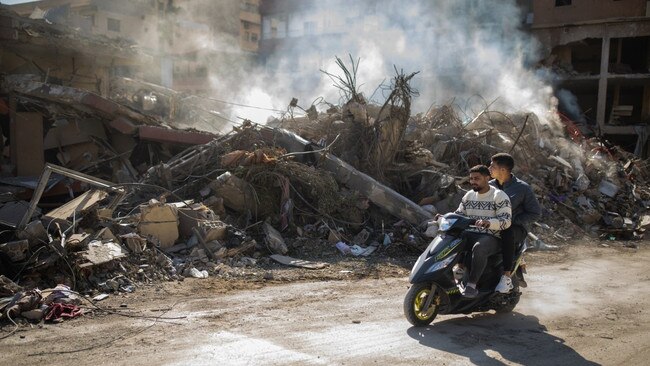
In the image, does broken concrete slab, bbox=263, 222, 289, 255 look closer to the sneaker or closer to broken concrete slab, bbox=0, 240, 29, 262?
broken concrete slab, bbox=0, 240, 29, 262

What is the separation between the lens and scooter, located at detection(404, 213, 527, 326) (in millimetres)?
5250

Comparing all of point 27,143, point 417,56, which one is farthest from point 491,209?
point 417,56

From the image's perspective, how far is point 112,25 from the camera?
39.0m

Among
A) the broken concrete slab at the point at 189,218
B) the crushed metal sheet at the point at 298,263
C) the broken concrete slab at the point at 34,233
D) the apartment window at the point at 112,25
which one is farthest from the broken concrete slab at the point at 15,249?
the apartment window at the point at 112,25

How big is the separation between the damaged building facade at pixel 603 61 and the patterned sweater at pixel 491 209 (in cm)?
2013

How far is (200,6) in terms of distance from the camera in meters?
46.9

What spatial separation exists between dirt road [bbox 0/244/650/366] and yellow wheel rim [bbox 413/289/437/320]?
0.13m

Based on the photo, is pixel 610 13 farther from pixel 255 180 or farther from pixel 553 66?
pixel 255 180

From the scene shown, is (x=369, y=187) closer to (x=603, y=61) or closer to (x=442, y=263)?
(x=442, y=263)

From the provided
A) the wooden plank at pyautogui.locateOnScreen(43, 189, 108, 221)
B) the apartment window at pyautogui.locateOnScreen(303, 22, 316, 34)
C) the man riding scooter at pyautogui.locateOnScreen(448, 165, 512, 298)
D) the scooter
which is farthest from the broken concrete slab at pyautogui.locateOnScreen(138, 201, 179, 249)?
the apartment window at pyautogui.locateOnScreen(303, 22, 316, 34)

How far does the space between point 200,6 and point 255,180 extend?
40.7 m

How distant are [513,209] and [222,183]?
5724 millimetres

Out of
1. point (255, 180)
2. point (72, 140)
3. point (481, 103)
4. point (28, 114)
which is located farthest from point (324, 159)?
point (481, 103)

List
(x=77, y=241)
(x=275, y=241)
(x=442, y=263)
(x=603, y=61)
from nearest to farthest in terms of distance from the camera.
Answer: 1. (x=442, y=263)
2. (x=77, y=241)
3. (x=275, y=241)
4. (x=603, y=61)
